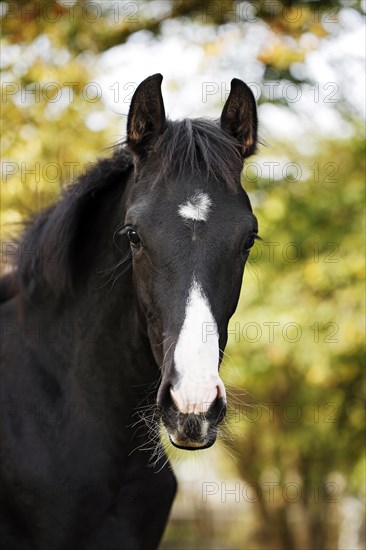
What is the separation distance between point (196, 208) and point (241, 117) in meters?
0.72

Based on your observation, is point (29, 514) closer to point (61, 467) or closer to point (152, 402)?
point (61, 467)

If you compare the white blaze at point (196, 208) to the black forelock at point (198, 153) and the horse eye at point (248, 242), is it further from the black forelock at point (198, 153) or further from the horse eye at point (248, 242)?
the horse eye at point (248, 242)

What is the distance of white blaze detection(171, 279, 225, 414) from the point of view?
2.59 m

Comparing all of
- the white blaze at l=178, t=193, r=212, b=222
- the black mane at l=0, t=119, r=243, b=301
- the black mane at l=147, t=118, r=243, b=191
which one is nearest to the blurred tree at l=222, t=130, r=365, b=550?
the black mane at l=0, t=119, r=243, b=301

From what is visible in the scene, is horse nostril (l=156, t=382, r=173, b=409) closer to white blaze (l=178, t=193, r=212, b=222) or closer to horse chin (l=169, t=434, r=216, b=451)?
horse chin (l=169, t=434, r=216, b=451)

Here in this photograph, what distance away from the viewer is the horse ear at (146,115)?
327 centimetres

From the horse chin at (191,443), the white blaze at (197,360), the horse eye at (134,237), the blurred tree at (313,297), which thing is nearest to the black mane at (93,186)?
the horse eye at (134,237)

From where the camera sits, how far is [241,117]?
11.5ft

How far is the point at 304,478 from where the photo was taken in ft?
46.2

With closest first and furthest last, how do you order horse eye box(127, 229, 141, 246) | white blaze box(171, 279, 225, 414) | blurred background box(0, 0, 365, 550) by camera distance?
white blaze box(171, 279, 225, 414)
horse eye box(127, 229, 141, 246)
blurred background box(0, 0, 365, 550)

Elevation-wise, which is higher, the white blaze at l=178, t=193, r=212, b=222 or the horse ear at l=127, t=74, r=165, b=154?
the horse ear at l=127, t=74, r=165, b=154

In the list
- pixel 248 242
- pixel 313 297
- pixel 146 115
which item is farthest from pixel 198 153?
pixel 313 297

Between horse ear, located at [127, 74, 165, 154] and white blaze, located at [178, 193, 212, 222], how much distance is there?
0.51 m

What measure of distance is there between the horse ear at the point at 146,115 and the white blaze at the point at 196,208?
1.68ft
